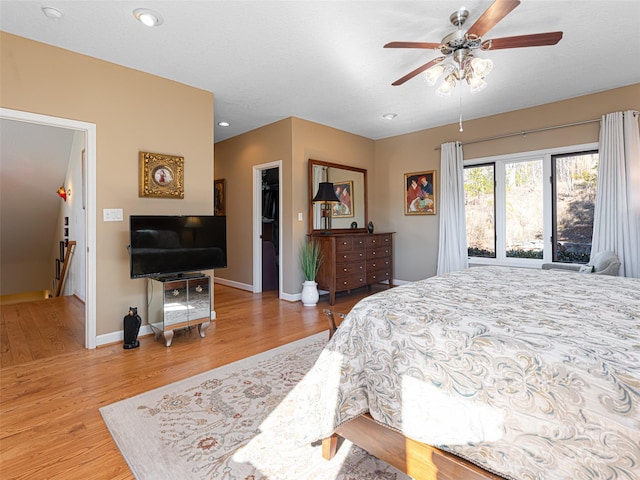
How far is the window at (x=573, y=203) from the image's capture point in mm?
4004

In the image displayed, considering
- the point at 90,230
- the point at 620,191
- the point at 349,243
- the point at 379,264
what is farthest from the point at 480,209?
the point at 90,230

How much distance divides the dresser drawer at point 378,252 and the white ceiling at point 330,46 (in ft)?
7.08

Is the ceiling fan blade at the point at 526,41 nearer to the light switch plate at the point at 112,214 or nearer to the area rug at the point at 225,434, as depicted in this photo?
the area rug at the point at 225,434

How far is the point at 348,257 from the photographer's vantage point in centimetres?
478

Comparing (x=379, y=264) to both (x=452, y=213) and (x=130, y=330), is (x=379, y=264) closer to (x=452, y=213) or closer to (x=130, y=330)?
(x=452, y=213)

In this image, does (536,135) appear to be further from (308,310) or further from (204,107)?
(204,107)

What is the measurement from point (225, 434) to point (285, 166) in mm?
3694

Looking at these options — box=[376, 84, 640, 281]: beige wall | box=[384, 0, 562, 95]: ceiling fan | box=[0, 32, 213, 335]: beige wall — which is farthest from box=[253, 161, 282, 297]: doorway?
box=[384, 0, 562, 95]: ceiling fan

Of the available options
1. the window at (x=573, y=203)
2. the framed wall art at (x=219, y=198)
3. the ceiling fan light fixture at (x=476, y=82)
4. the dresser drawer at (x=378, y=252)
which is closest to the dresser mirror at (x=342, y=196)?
the dresser drawer at (x=378, y=252)

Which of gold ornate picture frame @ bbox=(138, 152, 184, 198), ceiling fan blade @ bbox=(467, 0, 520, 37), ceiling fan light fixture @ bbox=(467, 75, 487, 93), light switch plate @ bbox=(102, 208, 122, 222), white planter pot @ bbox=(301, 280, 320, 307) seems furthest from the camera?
white planter pot @ bbox=(301, 280, 320, 307)

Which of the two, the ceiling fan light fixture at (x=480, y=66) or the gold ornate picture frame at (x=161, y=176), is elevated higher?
the ceiling fan light fixture at (x=480, y=66)

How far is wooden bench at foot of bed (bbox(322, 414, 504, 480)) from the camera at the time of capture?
1.14 meters

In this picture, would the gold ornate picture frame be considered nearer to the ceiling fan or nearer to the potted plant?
the potted plant

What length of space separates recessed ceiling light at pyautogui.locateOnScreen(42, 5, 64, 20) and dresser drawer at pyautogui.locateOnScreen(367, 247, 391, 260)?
4.23 meters
